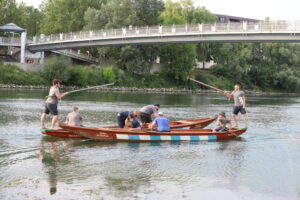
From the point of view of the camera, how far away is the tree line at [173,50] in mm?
74750

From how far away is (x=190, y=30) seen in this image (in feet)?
165

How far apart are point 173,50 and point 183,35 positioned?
78.7ft

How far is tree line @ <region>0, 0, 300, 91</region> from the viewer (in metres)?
74.8

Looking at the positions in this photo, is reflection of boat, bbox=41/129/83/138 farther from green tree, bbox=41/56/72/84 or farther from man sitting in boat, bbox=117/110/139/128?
green tree, bbox=41/56/72/84

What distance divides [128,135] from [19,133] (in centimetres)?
486

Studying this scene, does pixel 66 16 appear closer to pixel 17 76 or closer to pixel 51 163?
pixel 17 76

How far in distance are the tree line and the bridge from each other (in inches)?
352

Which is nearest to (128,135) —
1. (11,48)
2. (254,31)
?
(254,31)

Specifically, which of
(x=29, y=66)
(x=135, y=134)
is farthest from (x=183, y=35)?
(x=135, y=134)

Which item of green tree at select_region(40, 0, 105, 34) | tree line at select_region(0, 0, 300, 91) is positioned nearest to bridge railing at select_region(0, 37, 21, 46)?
tree line at select_region(0, 0, 300, 91)

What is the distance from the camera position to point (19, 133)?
19266 mm

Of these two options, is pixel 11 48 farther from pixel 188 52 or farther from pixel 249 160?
pixel 249 160

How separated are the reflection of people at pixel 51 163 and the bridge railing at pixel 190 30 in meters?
30.1

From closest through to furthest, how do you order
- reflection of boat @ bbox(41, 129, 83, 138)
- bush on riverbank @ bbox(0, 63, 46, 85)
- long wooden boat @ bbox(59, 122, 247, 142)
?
1. long wooden boat @ bbox(59, 122, 247, 142)
2. reflection of boat @ bbox(41, 129, 83, 138)
3. bush on riverbank @ bbox(0, 63, 46, 85)
